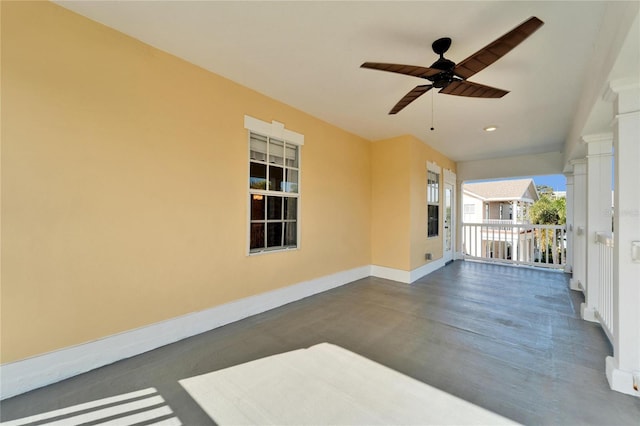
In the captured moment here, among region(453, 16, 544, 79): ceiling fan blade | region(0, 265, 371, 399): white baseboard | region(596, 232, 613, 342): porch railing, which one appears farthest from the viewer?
region(596, 232, 613, 342): porch railing

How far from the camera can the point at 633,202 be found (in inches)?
71.4

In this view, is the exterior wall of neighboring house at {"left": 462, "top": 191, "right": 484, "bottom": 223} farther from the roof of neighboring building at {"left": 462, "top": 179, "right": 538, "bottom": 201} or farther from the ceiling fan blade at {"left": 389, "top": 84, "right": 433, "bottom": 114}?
the ceiling fan blade at {"left": 389, "top": 84, "right": 433, "bottom": 114}

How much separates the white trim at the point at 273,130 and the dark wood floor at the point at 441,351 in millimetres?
2409

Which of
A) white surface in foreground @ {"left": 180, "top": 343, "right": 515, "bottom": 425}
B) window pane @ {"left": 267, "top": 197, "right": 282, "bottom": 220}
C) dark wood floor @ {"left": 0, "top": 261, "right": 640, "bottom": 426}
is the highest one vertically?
window pane @ {"left": 267, "top": 197, "right": 282, "bottom": 220}

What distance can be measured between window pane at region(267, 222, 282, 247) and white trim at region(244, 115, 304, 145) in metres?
1.26

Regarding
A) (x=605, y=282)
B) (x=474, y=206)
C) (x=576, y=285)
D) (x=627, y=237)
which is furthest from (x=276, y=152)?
(x=474, y=206)

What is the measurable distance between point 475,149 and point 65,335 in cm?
721

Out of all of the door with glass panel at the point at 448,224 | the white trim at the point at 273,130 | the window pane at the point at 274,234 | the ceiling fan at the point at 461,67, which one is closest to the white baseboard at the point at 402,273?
the door with glass panel at the point at 448,224

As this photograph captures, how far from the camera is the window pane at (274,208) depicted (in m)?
3.50

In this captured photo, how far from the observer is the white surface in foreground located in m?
1.55

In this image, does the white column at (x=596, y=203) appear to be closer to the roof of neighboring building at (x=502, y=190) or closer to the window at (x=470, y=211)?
the roof of neighboring building at (x=502, y=190)

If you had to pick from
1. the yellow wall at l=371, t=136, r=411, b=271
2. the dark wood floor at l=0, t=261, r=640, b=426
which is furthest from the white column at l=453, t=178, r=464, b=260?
the yellow wall at l=371, t=136, r=411, b=271

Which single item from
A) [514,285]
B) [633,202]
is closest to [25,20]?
[633,202]

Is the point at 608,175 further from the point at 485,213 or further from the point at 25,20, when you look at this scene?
the point at 485,213
